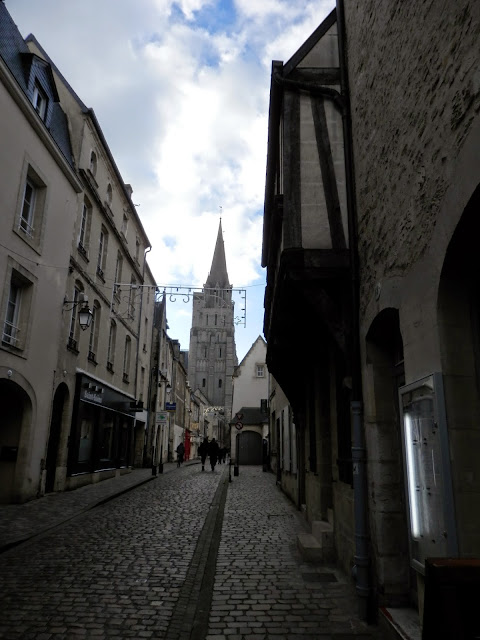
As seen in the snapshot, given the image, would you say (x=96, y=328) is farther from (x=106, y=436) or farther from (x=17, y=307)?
(x=17, y=307)

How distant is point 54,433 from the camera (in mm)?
14445

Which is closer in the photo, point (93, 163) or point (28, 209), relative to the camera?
point (28, 209)

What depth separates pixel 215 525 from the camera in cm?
906

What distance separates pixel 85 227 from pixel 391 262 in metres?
14.2

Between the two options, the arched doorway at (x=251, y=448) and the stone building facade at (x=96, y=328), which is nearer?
the stone building facade at (x=96, y=328)

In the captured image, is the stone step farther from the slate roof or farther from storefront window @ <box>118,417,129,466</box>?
storefront window @ <box>118,417,129,466</box>

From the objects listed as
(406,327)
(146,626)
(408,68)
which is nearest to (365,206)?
(408,68)

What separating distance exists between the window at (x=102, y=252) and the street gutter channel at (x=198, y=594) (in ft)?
38.3

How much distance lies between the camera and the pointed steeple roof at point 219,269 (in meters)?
83.0

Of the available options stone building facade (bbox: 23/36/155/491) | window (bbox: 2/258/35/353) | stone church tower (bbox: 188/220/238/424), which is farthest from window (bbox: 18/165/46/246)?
stone church tower (bbox: 188/220/238/424)

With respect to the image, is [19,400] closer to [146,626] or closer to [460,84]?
[146,626]

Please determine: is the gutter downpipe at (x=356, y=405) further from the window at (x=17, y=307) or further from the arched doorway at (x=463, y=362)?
the window at (x=17, y=307)

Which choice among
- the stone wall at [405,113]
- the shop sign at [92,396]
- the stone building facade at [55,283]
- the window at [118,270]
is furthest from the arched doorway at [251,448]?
the stone wall at [405,113]

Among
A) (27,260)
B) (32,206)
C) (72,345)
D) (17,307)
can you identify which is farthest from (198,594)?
(72,345)
